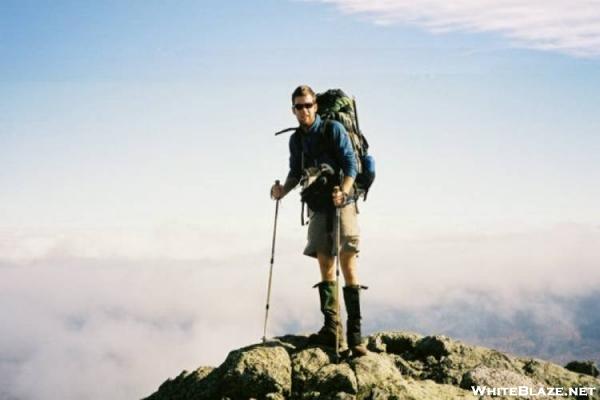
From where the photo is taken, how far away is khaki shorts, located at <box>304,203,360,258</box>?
921 centimetres

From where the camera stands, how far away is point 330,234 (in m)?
9.27

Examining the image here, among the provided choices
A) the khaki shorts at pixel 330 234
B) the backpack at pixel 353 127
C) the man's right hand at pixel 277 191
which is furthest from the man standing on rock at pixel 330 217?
the man's right hand at pixel 277 191

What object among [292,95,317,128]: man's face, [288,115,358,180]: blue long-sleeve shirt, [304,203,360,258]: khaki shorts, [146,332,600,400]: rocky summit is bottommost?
[146,332,600,400]: rocky summit

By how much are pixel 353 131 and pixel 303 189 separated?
1.55m

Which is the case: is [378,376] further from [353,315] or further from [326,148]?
[326,148]

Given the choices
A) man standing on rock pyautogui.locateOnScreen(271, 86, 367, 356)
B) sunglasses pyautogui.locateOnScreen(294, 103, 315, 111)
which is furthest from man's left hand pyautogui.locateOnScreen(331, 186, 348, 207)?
sunglasses pyautogui.locateOnScreen(294, 103, 315, 111)

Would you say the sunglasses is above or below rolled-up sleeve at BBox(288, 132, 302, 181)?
above

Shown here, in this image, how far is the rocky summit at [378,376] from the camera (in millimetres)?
7680

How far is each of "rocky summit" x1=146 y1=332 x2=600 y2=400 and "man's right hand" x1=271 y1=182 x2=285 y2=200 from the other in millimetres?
2972

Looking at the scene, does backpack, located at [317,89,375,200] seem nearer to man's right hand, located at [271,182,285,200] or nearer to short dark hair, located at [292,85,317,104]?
short dark hair, located at [292,85,317,104]

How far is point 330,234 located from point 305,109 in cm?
241

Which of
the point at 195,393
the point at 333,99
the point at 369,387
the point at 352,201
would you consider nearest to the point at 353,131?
the point at 333,99

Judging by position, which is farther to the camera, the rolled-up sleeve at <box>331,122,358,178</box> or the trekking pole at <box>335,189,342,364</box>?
the trekking pole at <box>335,189,342,364</box>

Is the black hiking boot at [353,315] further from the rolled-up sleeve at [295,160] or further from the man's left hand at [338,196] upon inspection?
the rolled-up sleeve at [295,160]
